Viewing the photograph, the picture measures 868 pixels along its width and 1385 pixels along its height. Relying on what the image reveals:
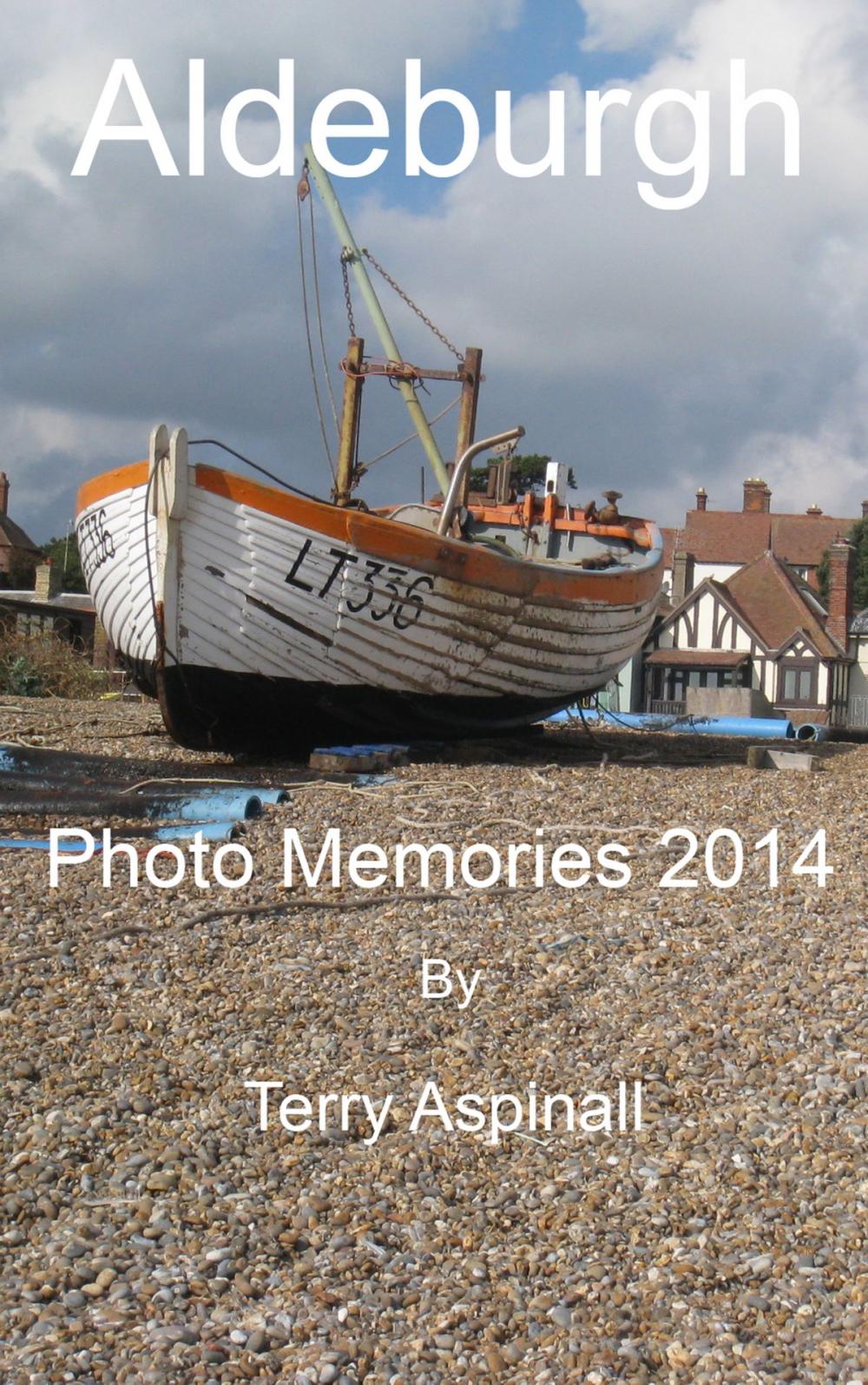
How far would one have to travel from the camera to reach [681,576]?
45156mm

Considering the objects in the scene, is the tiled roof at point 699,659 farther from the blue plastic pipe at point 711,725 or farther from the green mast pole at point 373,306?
the green mast pole at point 373,306

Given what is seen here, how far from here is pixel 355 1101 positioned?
11.7 ft

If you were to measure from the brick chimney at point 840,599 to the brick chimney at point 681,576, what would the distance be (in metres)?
4.82

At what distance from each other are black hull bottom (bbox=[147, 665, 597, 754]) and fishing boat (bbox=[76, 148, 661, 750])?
0.01 meters

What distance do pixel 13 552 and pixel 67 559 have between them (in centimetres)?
217

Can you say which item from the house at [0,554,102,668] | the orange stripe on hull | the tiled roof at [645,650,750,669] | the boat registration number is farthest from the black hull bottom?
the tiled roof at [645,650,750,669]

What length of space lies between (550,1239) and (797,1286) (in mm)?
514

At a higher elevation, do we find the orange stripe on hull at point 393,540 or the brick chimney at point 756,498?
the brick chimney at point 756,498

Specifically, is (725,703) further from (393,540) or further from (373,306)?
(393,540)

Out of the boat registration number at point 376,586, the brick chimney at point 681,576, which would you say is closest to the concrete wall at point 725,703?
the brick chimney at point 681,576

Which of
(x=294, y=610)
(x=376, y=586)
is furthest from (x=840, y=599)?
(x=294, y=610)

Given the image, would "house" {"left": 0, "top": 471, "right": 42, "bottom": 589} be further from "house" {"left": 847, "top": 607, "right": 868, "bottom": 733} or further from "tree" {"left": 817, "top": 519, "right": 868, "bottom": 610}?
"tree" {"left": 817, "top": 519, "right": 868, "bottom": 610}

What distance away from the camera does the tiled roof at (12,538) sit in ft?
187

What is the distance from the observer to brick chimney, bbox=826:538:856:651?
4588 centimetres
